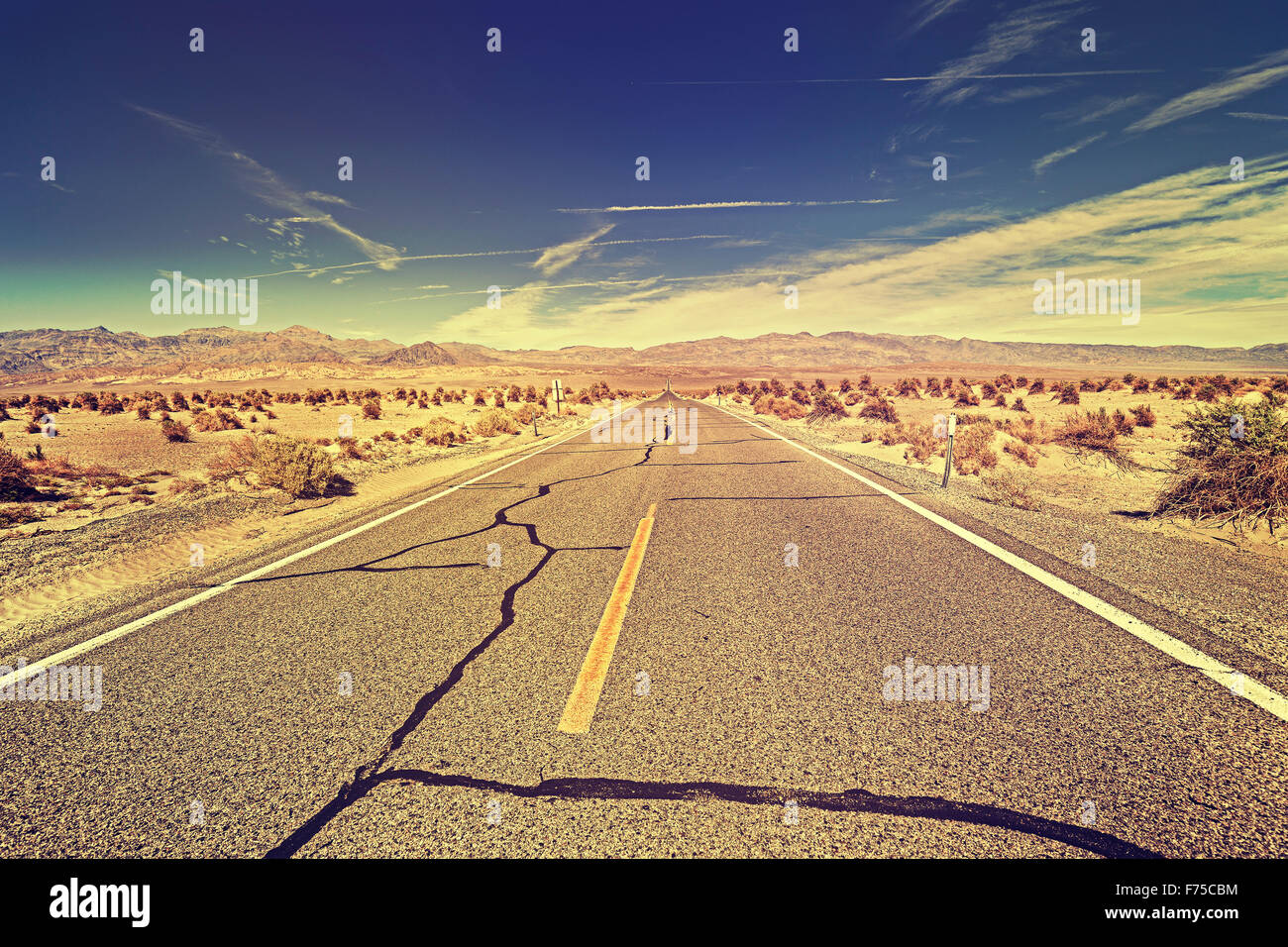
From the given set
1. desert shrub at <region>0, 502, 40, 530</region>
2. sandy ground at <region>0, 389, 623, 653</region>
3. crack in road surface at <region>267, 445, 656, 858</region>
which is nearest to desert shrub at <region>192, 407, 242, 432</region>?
sandy ground at <region>0, 389, 623, 653</region>

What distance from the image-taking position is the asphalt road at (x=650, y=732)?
209cm

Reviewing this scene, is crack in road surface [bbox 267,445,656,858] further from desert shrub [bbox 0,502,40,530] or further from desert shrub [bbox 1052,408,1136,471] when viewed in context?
desert shrub [bbox 1052,408,1136,471]

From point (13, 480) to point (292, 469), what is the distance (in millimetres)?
5302

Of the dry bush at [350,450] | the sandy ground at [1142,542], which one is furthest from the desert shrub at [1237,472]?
the dry bush at [350,450]

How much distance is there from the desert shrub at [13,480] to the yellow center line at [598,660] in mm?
12239

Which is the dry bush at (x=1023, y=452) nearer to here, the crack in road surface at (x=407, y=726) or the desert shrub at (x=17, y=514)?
the crack in road surface at (x=407, y=726)

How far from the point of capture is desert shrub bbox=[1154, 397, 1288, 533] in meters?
6.42

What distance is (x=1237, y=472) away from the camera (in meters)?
6.77

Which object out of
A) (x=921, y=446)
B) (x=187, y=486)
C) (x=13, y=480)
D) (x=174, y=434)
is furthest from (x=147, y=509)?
(x=921, y=446)

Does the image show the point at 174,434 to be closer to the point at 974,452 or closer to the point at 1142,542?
the point at 974,452

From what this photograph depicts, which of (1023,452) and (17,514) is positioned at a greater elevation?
(1023,452)
